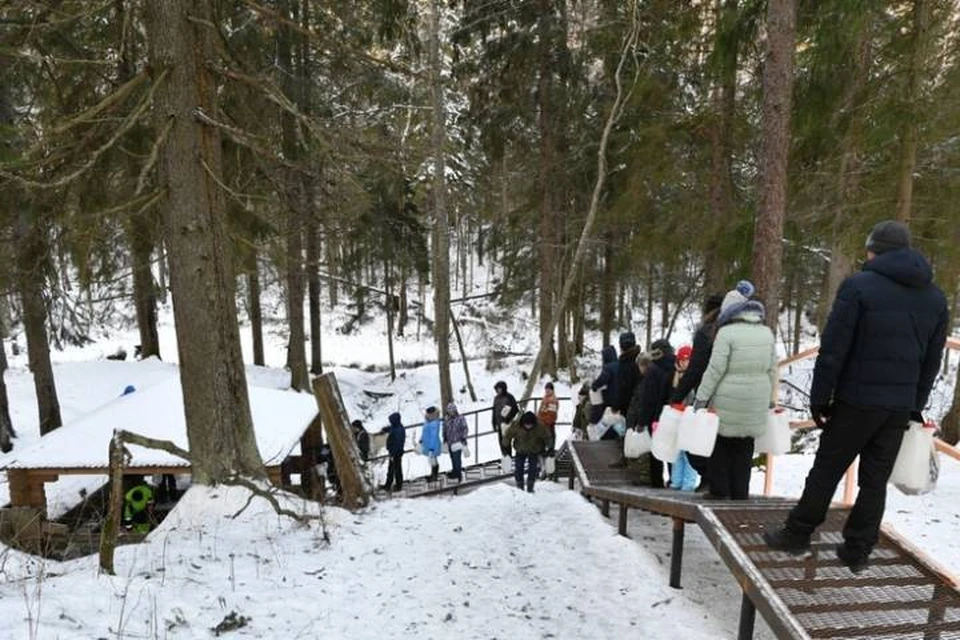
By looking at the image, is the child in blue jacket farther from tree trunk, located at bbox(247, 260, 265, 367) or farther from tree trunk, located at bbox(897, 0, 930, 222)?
tree trunk, located at bbox(247, 260, 265, 367)

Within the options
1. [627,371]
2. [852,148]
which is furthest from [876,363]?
[852,148]

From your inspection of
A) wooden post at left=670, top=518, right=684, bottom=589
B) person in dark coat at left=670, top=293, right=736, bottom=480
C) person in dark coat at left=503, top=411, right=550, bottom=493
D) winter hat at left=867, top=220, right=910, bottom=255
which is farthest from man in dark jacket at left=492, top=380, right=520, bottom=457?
winter hat at left=867, top=220, right=910, bottom=255

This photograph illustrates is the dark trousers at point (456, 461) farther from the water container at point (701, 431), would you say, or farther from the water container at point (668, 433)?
the water container at point (701, 431)

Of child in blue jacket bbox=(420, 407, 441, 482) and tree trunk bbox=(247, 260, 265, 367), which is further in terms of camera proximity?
tree trunk bbox=(247, 260, 265, 367)

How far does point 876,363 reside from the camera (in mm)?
3150

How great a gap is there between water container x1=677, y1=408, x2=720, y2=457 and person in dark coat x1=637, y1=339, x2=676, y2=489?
1194 mm

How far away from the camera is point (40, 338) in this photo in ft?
44.8

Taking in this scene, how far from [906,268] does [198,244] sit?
5.39 m

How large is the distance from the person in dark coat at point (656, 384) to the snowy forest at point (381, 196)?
108cm

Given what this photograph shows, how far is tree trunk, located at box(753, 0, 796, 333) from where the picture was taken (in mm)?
6898

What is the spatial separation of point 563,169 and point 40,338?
14.4 m

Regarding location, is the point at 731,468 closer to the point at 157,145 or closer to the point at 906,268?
the point at 906,268

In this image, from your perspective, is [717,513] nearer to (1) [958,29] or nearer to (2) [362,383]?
(1) [958,29]

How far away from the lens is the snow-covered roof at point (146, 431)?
8438 mm
